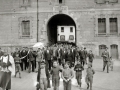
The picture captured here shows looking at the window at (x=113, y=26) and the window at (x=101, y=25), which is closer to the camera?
the window at (x=113, y=26)

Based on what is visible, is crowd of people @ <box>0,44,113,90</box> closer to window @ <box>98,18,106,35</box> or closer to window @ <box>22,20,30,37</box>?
window @ <box>98,18,106,35</box>

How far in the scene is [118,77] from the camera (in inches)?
544

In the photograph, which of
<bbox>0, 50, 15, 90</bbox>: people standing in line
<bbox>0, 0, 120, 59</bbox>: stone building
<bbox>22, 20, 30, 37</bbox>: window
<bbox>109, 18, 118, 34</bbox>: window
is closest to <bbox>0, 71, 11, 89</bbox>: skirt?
<bbox>0, 50, 15, 90</bbox>: people standing in line

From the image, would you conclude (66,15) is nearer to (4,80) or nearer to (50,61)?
(50,61)

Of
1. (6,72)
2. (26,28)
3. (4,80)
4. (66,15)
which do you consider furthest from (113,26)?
(4,80)

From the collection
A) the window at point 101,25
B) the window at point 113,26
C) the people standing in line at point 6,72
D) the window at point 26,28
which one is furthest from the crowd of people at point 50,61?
the window at point 26,28

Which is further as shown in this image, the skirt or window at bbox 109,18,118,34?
window at bbox 109,18,118,34

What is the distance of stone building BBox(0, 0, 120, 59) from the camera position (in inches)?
998

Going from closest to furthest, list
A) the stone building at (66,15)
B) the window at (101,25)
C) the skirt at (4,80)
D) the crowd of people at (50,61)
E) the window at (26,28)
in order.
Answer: the crowd of people at (50,61) < the skirt at (4,80) < the stone building at (66,15) < the window at (101,25) < the window at (26,28)

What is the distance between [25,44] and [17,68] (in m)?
12.9

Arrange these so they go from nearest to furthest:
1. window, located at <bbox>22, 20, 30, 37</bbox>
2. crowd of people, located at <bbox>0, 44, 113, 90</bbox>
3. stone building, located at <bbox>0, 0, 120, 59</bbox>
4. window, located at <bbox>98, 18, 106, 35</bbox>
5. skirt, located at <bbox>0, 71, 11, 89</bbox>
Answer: crowd of people, located at <bbox>0, 44, 113, 90</bbox> < skirt, located at <bbox>0, 71, 11, 89</bbox> < stone building, located at <bbox>0, 0, 120, 59</bbox> < window, located at <bbox>98, 18, 106, 35</bbox> < window, located at <bbox>22, 20, 30, 37</bbox>

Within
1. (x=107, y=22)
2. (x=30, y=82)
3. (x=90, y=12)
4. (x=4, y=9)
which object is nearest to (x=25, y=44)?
(x=4, y=9)

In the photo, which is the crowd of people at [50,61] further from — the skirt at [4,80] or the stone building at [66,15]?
the stone building at [66,15]

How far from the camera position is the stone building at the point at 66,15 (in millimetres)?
25344
